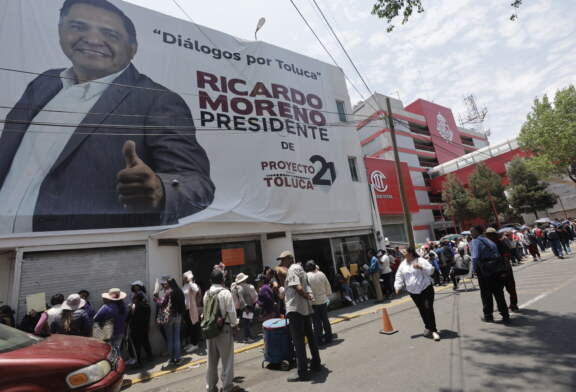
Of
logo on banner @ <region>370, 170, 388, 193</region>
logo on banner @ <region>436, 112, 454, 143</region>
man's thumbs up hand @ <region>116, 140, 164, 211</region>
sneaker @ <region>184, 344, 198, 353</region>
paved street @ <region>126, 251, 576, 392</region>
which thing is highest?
logo on banner @ <region>436, 112, 454, 143</region>

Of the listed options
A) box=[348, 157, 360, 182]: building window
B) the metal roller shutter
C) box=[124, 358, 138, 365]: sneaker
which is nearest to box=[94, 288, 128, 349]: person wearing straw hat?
box=[124, 358, 138, 365]: sneaker

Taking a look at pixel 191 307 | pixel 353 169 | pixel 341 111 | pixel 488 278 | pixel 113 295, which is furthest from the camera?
pixel 341 111

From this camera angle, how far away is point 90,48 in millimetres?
10016

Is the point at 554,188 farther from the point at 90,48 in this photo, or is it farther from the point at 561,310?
the point at 90,48

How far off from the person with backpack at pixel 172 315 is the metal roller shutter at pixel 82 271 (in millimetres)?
1940

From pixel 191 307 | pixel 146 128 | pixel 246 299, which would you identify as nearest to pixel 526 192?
pixel 246 299

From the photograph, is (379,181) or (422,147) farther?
(422,147)

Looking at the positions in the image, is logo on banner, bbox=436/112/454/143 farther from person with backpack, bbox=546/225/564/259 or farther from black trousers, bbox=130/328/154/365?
black trousers, bbox=130/328/154/365

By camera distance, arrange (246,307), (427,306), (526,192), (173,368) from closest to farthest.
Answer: (427,306) < (173,368) < (246,307) < (526,192)

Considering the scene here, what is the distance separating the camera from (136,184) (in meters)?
9.45

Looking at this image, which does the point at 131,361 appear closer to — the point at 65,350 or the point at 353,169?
the point at 65,350

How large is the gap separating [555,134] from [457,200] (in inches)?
519

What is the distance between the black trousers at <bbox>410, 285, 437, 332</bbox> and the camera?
5691mm

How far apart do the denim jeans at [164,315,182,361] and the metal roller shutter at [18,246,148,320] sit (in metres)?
2.37
